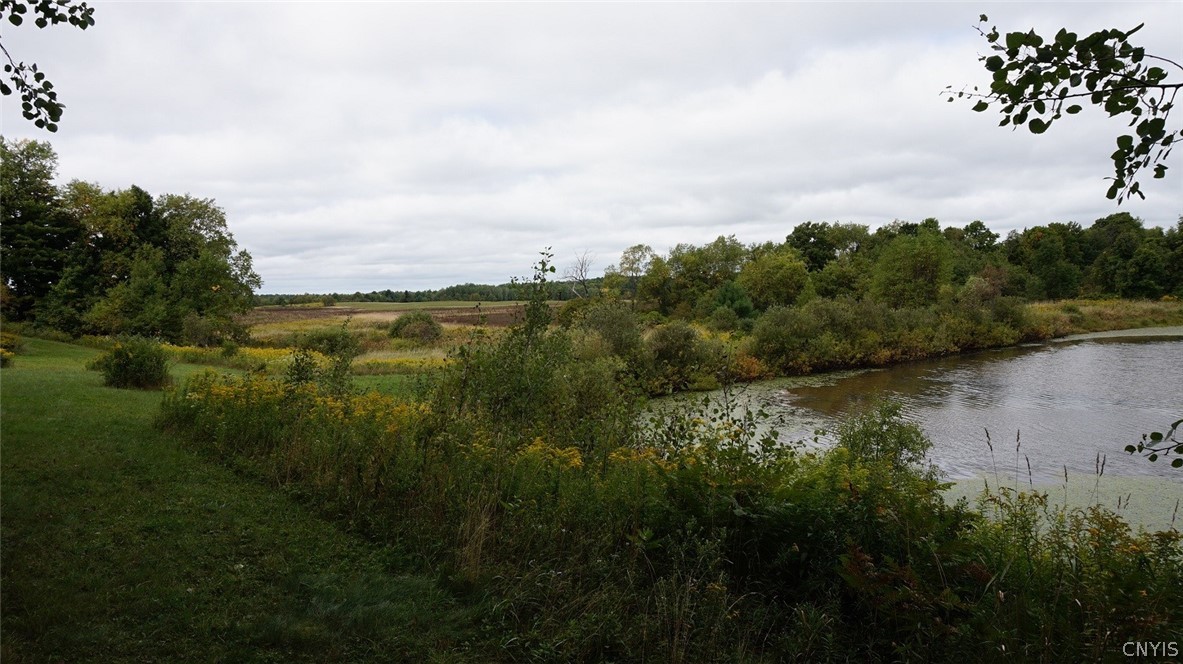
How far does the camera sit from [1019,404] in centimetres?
1842

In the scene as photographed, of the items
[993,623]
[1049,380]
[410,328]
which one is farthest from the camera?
[410,328]

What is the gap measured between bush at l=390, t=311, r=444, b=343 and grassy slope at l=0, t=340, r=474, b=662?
3042 cm

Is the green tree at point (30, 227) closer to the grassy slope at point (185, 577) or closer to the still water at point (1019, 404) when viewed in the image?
the grassy slope at point (185, 577)

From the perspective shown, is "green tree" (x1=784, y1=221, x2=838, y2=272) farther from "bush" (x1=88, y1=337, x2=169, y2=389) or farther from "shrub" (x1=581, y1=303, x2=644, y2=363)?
"bush" (x1=88, y1=337, x2=169, y2=389)

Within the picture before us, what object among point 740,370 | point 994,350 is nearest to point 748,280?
point 994,350

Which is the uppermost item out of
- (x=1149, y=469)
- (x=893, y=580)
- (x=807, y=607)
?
(x=893, y=580)

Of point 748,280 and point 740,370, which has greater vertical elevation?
point 748,280

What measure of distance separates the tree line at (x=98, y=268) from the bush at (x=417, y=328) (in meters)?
8.88

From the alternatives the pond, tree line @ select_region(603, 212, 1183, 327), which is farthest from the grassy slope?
tree line @ select_region(603, 212, 1183, 327)

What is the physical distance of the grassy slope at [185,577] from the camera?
322 centimetres

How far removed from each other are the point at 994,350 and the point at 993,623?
38.1 m

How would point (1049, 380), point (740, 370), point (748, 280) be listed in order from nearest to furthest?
point (1049, 380) → point (740, 370) → point (748, 280)

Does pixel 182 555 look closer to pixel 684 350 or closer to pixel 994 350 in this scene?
pixel 684 350

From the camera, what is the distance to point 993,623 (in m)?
3.19
